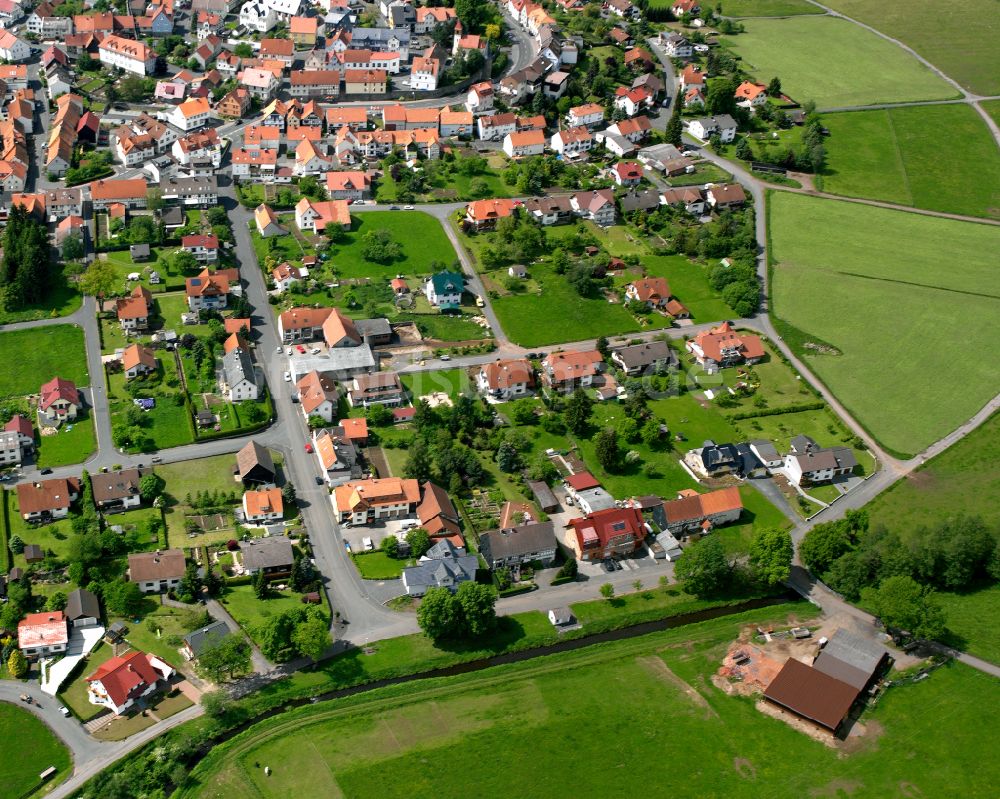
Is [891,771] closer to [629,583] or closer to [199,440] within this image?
[629,583]

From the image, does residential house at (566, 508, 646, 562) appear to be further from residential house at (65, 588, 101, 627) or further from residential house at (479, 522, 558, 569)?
residential house at (65, 588, 101, 627)

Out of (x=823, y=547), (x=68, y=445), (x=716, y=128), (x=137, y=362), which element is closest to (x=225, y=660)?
(x=68, y=445)

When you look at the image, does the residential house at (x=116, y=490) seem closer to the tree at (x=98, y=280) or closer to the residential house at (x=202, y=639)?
the residential house at (x=202, y=639)

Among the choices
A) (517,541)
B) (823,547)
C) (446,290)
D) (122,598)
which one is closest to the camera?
(122,598)

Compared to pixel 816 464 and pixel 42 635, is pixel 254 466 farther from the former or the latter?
pixel 816 464

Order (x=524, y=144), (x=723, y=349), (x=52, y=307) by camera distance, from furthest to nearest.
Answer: (x=524, y=144) → (x=52, y=307) → (x=723, y=349)

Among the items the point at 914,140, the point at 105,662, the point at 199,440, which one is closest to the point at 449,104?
the point at 914,140

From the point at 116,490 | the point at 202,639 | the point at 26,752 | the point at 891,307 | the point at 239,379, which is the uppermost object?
the point at 239,379

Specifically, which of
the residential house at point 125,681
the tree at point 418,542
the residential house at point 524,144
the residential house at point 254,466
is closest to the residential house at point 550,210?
the residential house at point 524,144
